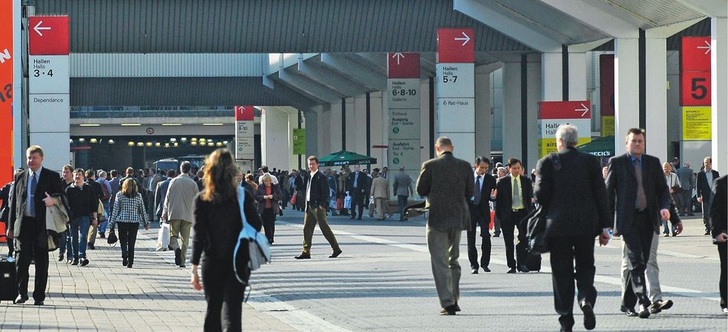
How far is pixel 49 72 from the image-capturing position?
112 feet

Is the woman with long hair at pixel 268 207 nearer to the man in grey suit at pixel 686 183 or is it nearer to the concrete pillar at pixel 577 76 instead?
the man in grey suit at pixel 686 183

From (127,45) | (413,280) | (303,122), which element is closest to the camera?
(413,280)

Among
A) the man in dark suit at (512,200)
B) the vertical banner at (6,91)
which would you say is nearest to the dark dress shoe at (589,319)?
the man in dark suit at (512,200)

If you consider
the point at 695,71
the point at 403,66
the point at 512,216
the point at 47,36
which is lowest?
the point at 512,216

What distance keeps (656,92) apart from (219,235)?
3113cm

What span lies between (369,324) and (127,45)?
32571 mm

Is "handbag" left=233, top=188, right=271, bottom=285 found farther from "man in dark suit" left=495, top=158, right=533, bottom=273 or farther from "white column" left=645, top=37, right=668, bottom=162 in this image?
"white column" left=645, top=37, right=668, bottom=162

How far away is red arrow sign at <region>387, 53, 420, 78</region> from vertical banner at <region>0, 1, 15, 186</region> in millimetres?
25772

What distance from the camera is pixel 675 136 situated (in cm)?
5459

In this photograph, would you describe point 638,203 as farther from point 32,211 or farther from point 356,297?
point 32,211

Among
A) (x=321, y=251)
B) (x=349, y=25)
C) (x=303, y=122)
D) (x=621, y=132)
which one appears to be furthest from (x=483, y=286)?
(x=303, y=122)

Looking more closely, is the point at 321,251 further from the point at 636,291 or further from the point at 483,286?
the point at 636,291

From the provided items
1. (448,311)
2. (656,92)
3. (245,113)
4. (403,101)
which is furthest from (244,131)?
(448,311)

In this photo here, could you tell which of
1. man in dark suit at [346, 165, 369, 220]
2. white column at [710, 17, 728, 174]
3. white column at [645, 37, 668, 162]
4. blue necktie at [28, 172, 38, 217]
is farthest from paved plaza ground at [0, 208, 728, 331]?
man in dark suit at [346, 165, 369, 220]
